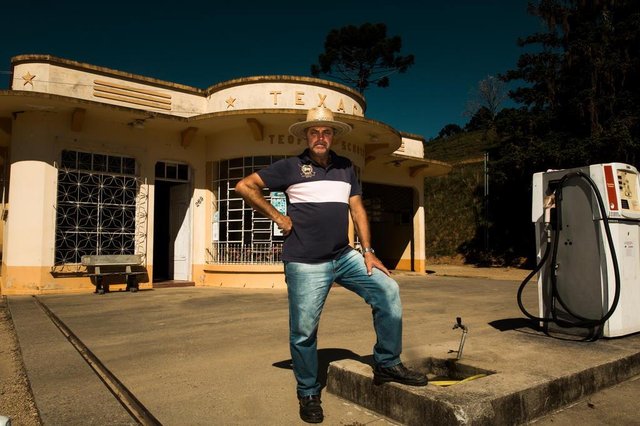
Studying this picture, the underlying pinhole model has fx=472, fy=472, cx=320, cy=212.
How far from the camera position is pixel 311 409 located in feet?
8.87

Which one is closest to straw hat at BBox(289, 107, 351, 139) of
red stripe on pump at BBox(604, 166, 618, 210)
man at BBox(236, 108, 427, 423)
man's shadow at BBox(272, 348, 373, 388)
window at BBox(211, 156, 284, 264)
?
man at BBox(236, 108, 427, 423)

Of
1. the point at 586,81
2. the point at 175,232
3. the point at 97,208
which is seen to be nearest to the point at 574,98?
the point at 586,81

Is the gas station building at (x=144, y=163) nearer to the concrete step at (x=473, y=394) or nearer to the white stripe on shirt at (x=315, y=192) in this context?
the white stripe on shirt at (x=315, y=192)

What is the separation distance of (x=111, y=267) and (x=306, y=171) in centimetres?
903

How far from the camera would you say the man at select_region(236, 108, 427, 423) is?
2.79 meters

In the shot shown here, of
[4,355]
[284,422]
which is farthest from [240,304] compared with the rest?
[284,422]

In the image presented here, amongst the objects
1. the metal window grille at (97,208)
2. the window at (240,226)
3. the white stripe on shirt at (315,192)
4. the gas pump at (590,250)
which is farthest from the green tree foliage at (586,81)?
the white stripe on shirt at (315,192)

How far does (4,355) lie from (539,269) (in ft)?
17.3

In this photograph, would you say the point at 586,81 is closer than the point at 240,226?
No

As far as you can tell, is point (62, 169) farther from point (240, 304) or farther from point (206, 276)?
point (240, 304)

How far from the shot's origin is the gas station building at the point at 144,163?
9852 millimetres

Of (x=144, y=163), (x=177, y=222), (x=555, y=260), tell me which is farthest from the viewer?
(x=177, y=222)

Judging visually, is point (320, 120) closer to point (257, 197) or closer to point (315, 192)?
point (315, 192)

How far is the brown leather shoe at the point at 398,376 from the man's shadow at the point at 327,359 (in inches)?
28.7
